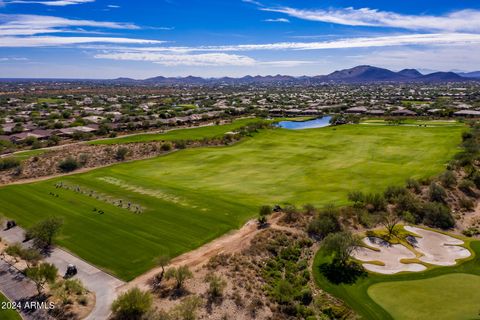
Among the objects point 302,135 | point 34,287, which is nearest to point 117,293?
point 34,287

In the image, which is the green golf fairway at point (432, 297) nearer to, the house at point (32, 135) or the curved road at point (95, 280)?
the curved road at point (95, 280)

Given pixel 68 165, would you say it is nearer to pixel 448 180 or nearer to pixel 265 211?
pixel 265 211

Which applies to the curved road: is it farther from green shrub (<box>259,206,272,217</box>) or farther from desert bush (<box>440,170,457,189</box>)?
desert bush (<box>440,170,457,189</box>)

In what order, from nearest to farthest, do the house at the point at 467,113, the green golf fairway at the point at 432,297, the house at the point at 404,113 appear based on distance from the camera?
1. the green golf fairway at the point at 432,297
2. the house at the point at 467,113
3. the house at the point at 404,113

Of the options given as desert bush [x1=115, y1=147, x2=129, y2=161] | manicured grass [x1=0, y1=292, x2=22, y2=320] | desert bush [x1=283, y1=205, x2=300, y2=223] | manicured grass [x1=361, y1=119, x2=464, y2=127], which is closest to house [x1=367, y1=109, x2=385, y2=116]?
manicured grass [x1=361, y1=119, x2=464, y2=127]

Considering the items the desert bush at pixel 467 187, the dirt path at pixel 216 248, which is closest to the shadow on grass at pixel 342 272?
the dirt path at pixel 216 248

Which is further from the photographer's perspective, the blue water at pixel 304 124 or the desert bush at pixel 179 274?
the blue water at pixel 304 124

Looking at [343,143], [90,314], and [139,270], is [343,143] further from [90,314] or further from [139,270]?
[90,314]
